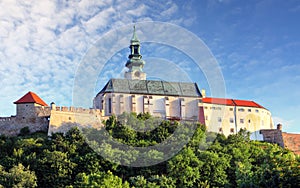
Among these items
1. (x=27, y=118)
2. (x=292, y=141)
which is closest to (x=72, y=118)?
(x=27, y=118)

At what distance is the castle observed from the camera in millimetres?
69062

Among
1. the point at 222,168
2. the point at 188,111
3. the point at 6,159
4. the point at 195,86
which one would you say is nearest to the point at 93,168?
the point at 6,159

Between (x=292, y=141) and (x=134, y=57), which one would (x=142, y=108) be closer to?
(x=134, y=57)

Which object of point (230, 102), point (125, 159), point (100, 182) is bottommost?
point (100, 182)

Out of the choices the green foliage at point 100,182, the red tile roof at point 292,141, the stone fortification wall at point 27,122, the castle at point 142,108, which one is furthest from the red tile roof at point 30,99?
the red tile roof at point 292,141

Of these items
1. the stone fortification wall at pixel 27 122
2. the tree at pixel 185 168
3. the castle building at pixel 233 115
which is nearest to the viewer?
the tree at pixel 185 168

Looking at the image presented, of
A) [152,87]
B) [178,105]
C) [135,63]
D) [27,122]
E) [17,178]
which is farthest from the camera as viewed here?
[135,63]

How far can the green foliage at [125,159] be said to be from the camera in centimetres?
5047

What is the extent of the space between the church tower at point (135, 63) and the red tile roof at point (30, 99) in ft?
76.4

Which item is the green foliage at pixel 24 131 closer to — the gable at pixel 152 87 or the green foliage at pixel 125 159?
the green foliage at pixel 125 159

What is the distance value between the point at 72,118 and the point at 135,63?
81.6 ft

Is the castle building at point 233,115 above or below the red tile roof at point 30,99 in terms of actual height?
below

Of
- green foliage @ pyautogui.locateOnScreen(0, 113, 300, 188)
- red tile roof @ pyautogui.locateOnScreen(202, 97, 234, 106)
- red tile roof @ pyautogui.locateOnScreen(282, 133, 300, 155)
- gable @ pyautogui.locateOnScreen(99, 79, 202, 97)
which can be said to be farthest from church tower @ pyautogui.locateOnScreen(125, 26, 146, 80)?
red tile roof @ pyautogui.locateOnScreen(282, 133, 300, 155)

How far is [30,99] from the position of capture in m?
69.7
